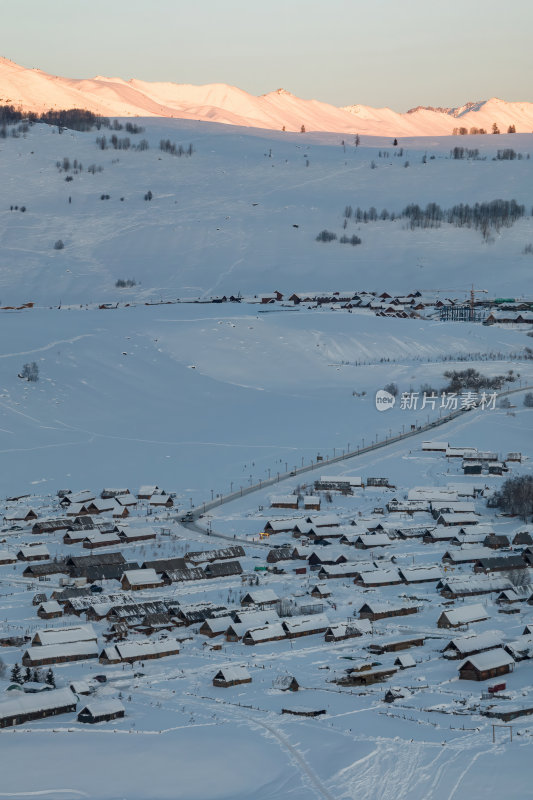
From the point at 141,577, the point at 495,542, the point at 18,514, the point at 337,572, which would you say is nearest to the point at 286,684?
the point at 141,577

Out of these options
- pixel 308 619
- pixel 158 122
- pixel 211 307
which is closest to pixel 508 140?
pixel 158 122

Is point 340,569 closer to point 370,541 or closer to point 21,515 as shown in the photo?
point 370,541

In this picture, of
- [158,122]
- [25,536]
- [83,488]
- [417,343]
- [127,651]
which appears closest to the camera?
[127,651]

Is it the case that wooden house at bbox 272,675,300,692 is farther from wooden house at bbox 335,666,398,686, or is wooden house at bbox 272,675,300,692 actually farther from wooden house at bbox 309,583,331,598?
wooden house at bbox 309,583,331,598

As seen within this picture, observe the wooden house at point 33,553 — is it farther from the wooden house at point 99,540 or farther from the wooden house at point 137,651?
the wooden house at point 137,651

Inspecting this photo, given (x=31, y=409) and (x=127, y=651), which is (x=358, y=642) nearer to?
(x=127, y=651)

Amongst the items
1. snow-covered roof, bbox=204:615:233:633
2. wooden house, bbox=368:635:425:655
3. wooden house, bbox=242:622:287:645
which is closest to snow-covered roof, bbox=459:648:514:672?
wooden house, bbox=368:635:425:655
